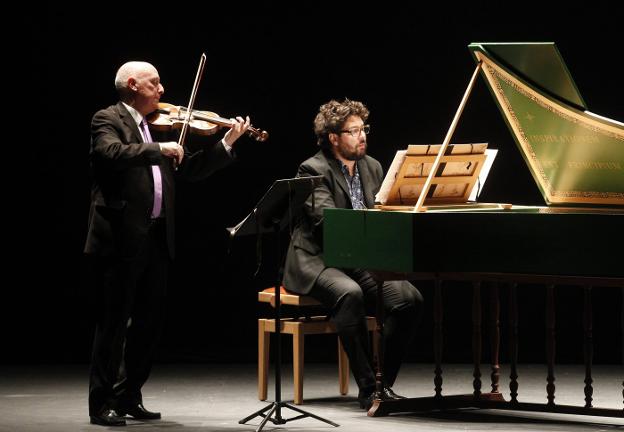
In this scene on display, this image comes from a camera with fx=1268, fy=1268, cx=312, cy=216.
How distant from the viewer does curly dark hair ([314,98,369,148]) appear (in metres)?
5.39

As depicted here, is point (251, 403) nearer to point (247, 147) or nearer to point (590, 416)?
point (590, 416)

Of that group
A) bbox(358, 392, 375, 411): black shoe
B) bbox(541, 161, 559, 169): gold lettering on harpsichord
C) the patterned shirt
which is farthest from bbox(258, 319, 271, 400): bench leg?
bbox(541, 161, 559, 169): gold lettering on harpsichord

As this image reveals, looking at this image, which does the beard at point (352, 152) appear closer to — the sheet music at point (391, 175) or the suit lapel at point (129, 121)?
the sheet music at point (391, 175)

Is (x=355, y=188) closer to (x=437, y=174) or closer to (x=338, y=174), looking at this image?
(x=338, y=174)

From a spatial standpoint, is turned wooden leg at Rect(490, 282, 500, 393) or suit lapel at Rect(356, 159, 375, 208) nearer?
turned wooden leg at Rect(490, 282, 500, 393)

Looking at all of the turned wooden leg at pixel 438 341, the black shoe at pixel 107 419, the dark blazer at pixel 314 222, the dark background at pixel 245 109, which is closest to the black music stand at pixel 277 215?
the black shoe at pixel 107 419

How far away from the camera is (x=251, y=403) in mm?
5238

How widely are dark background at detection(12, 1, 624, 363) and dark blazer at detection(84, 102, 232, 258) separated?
5.90 feet

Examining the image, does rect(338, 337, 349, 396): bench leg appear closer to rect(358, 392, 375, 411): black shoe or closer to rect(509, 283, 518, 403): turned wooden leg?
rect(358, 392, 375, 411): black shoe

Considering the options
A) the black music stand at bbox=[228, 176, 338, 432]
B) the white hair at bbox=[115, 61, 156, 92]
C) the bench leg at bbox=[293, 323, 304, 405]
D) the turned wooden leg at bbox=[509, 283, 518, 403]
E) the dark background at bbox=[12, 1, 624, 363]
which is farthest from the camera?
the dark background at bbox=[12, 1, 624, 363]

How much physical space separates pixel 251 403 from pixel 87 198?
185cm

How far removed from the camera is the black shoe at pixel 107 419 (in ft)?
15.1

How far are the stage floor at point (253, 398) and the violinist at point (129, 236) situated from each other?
180mm

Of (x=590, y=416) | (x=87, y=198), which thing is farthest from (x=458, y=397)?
(x=87, y=198)
